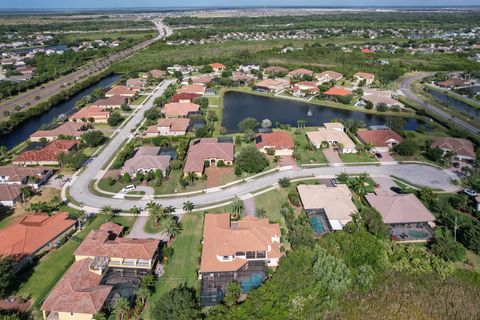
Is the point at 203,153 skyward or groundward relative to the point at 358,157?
skyward

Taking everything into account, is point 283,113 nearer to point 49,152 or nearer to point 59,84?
point 49,152

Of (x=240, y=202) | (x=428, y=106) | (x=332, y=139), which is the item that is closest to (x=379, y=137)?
(x=332, y=139)

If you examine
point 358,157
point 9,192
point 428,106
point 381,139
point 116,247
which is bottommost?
point 428,106

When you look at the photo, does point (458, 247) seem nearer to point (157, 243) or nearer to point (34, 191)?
point (157, 243)

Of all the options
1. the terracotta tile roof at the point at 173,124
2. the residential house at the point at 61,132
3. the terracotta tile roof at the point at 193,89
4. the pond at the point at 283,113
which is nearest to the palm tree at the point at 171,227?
the terracotta tile roof at the point at 173,124

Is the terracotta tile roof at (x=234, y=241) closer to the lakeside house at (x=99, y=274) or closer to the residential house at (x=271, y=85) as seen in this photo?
the lakeside house at (x=99, y=274)

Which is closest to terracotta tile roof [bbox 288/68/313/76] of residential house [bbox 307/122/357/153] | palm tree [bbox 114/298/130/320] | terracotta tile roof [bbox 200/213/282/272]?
residential house [bbox 307/122/357/153]

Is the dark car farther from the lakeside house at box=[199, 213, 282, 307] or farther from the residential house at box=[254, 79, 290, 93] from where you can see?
the residential house at box=[254, 79, 290, 93]
